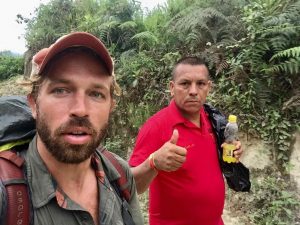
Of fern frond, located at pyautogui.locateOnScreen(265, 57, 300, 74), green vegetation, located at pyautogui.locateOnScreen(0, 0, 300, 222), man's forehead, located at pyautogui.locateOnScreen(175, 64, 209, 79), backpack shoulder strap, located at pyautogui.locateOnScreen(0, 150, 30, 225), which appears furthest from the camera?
fern frond, located at pyautogui.locateOnScreen(265, 57, 300, 74)

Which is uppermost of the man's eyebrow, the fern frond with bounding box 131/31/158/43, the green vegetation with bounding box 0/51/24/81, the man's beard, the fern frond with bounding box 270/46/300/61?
the green vegetation with bounding box 0/51/24/81

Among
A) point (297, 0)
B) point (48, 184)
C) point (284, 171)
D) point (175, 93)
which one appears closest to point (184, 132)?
point (175, 93)

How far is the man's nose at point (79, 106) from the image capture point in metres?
1.40

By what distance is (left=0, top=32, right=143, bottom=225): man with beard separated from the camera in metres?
1.34

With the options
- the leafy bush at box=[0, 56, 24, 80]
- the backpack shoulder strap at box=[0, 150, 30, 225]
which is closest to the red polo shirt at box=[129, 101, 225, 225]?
the backpack shoulder strap at box=[0, 150, 30, 225]

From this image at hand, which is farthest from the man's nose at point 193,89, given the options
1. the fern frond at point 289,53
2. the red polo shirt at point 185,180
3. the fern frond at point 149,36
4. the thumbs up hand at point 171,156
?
the fern frond at point 149,36

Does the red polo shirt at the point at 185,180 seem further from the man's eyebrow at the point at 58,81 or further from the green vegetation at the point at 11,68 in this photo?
the green vegetation at the point at 11,68

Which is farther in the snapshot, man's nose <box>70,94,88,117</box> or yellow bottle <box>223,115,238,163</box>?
yellow bottle <box>223,115,238,163</box>

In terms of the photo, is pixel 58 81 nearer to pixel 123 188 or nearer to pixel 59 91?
pixel 59 91

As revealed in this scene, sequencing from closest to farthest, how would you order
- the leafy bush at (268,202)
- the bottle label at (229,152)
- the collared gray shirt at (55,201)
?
1. the collared gray shirt at (55,201)
2. the bottle label at (229,152)
3. the leafy bush at (268,202)

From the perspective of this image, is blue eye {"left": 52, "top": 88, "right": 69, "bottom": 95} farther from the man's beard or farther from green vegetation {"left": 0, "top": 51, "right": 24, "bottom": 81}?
green vegetation {"left": 0, "top": 51, "right": 24, "bottom": 81}

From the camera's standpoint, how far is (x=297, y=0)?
18.9 ft

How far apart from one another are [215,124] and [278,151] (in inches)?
81.6

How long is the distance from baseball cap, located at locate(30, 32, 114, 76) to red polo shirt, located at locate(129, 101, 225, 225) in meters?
1.31
